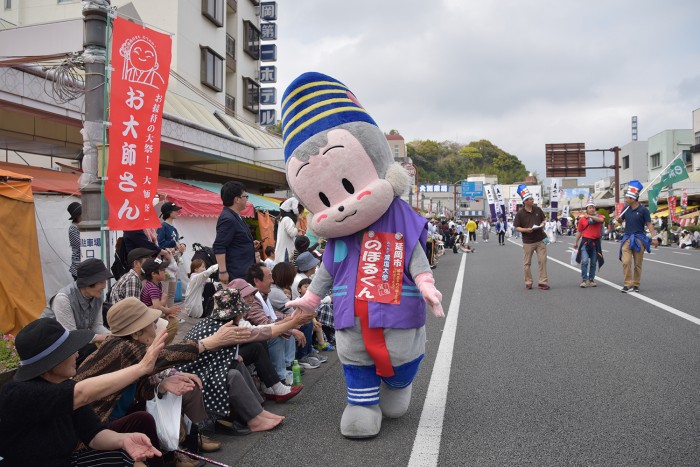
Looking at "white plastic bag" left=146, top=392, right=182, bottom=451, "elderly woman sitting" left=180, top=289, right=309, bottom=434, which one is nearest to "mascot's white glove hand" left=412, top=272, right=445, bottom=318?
"elderly woman sitting" left=180, top=289, right=309, bottom=434

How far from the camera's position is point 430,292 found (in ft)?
12.5

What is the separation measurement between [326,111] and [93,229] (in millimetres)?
2260

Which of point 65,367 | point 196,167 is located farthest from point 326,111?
point 196,167

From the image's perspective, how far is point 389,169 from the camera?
4324 mm

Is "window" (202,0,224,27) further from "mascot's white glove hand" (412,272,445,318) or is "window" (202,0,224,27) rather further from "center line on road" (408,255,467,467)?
"mascot's white glove hand" (412,272,445,318)

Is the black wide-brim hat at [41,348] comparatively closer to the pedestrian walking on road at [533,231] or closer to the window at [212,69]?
the pedestrian walking on road at [533,231]

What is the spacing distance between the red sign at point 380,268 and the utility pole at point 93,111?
7.67 ft

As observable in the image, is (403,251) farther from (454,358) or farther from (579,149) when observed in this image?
(579,149)

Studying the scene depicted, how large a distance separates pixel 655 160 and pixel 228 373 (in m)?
52.6

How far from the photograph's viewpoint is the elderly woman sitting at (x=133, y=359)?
3.13 metres

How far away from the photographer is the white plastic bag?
323cm

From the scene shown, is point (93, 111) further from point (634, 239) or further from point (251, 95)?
point (251, 95)

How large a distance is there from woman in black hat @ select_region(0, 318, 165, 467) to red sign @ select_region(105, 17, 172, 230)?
2582 mm

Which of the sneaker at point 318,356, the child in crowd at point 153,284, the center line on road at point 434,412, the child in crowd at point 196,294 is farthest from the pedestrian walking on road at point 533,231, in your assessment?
the child in crowd at point 153,284
